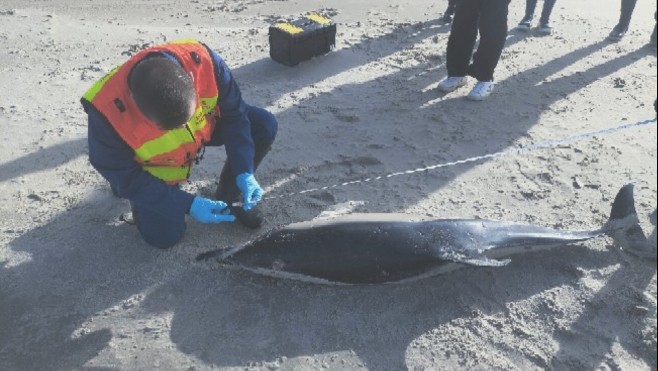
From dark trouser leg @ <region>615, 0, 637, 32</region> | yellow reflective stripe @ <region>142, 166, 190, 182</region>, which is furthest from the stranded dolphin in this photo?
dark trouser leg @ <region>615, 0, 637, 32</region>

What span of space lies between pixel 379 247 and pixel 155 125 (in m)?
A: 1.39

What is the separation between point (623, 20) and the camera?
647cm

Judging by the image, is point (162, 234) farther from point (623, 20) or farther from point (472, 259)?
point (623, 20)

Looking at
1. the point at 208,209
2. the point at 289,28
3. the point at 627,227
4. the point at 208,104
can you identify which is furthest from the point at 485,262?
the point at 289,28

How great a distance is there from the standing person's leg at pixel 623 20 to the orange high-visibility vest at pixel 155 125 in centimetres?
480

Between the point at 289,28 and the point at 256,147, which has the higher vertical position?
the point at 289,28

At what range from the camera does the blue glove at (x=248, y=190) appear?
3.70 meters

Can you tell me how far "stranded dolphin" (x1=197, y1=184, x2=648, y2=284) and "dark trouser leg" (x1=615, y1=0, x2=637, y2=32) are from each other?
400 cm

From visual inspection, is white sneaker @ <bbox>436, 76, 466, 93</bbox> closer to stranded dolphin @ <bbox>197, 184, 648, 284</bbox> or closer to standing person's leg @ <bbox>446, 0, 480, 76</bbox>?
standing person's leg @ <bbox>446, 0, 480, 76</bbox>

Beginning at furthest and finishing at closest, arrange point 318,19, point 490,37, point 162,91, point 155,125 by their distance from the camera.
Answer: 1. point 318,19
2. point 490,37
3. point 155,125
4. point 162,91

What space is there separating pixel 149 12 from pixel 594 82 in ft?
16.4

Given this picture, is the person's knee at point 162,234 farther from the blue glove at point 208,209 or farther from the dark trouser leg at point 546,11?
the dark trouser leg at point 546,11

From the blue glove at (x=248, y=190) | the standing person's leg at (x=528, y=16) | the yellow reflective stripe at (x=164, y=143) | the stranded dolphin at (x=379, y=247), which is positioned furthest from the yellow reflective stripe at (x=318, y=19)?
the stranded dolphin at (x=379, y=247)

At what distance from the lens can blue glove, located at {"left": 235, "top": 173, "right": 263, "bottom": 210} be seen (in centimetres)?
370
